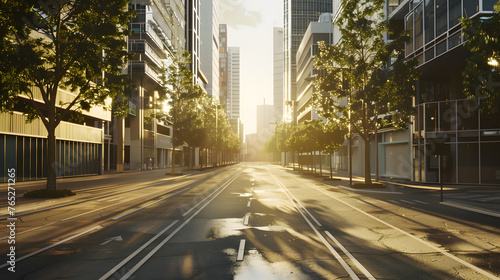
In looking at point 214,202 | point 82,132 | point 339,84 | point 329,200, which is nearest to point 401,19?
point 339,84

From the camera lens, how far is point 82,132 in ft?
144

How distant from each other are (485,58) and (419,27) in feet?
64.2

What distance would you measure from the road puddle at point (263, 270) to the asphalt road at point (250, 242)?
0.06ft

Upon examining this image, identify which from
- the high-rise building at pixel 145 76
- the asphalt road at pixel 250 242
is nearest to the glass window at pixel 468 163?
the asphalt road at pixel 250 242

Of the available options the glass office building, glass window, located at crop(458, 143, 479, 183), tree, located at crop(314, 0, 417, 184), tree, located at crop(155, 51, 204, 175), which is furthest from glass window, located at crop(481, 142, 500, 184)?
tree, located at crop(155, 51, 204, 175)

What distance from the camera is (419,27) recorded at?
33438mm

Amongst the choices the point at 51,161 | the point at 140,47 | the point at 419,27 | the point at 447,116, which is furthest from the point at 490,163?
the point at 140,47

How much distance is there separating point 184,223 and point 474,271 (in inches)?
334

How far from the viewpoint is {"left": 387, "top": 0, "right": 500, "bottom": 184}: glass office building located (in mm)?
28806

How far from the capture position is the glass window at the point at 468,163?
3028 centimetres

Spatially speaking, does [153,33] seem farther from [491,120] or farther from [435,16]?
[491,120]

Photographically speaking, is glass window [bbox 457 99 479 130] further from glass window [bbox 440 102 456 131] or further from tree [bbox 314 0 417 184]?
tree [bbox 314 0 417 184]

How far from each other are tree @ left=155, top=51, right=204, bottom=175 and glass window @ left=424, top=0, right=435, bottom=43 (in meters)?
28.6

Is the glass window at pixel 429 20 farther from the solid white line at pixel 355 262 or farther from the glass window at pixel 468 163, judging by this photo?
the solid white line at pixel 355 262
